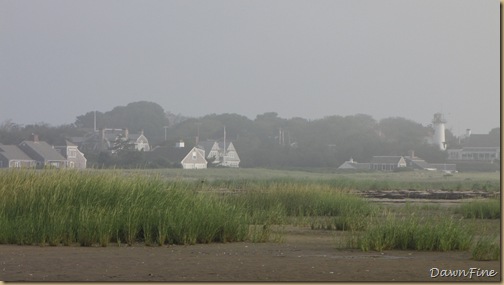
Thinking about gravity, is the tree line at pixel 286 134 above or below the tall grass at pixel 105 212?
above

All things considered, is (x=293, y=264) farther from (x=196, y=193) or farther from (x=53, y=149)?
(x=53, y=149)

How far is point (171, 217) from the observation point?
18.5 metres

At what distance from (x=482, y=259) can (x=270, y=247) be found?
4194 millimetres

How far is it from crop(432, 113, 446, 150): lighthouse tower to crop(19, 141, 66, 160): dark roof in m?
43.2

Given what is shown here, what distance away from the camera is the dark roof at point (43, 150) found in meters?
37.5

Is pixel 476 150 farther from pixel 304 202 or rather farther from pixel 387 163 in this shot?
pixel 304 202

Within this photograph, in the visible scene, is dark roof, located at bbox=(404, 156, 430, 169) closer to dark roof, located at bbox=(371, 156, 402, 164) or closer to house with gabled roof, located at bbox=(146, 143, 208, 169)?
dark roof, located at bbox=(371, 156, 402, 164)

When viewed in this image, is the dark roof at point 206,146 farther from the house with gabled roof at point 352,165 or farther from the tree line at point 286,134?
the house with gabled roof at point 352,165

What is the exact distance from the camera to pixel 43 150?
38.2 meters

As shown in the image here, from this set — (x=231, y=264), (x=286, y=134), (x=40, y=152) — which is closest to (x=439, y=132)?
(x=286, y=134)

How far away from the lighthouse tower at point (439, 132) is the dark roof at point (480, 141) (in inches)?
91.3

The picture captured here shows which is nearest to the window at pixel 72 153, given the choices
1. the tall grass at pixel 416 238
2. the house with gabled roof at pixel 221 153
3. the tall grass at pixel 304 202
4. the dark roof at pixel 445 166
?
the tall grass at pixel 304 202

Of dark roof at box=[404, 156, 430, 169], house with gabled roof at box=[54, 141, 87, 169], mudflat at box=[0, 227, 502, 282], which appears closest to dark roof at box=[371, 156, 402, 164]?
dark roof at box=[404, 156, 430, 169]

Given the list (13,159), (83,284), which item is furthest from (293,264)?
(13,159)
